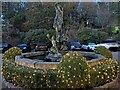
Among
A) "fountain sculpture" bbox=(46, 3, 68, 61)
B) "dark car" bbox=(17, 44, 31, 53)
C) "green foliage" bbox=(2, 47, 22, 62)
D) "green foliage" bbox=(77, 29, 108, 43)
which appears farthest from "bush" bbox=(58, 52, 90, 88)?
"green foliage" bbox=(77, 29, 108, 43)

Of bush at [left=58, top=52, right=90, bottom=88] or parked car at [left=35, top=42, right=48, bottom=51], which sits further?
parked car at [left=35, top=42, right=48, bottom=51]

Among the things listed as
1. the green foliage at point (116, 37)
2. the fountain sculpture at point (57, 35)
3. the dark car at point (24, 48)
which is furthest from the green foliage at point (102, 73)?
the green foliage at point (116, 37)

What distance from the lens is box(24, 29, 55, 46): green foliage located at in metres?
16.3

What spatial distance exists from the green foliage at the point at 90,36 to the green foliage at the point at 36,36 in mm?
2575

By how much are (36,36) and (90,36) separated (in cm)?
433

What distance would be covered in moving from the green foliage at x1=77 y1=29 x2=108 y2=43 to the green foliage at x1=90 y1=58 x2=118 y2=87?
35.8 feet

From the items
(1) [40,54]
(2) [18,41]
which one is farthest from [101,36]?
(1) [40,54]

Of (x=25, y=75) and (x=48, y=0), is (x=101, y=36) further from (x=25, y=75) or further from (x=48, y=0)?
(x=25, y=75)

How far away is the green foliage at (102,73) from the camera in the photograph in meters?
5.46

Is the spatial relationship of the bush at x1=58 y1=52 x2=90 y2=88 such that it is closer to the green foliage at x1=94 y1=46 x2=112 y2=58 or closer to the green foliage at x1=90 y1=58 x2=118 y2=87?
the green foliage at x1=90 y1=58 x2=118 y2=87

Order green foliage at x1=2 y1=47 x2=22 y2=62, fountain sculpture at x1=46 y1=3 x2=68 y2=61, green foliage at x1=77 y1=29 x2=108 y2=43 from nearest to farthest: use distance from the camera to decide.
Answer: fountain sculpture at x1=46 y1=3 x2=68 y2=61
green foliage at x1=2 y1=47 x2=22 y2=62
green foliage at x1=77 y1=29 x2=108 y2=43

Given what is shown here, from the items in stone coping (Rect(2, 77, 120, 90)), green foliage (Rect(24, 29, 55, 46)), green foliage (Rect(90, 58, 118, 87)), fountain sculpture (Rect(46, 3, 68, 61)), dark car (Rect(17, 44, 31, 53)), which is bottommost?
dark car (Rect(17, 44, 31, 53))

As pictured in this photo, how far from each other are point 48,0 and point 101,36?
5579 millimetres

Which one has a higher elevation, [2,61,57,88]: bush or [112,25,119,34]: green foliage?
[2,61,57,88]: bush
